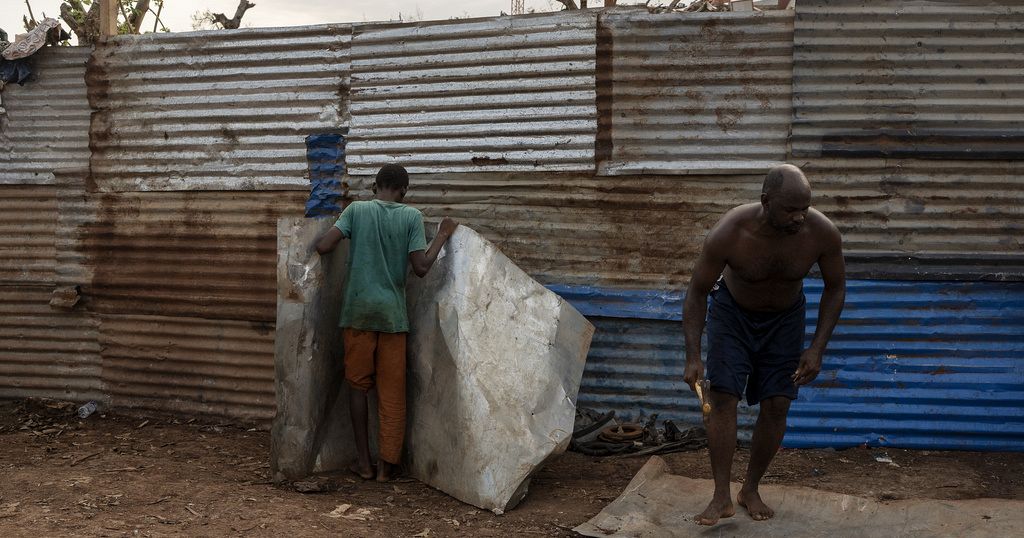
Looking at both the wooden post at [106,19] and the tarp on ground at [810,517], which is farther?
the wooden post at [106,19]

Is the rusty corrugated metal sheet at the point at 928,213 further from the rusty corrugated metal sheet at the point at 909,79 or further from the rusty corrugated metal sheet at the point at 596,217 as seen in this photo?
the rusty corrugated metal sheet at the point at 596,217

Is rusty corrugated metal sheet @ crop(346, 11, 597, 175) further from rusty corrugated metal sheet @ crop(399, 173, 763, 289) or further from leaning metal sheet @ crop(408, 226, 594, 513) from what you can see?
leaning metal sheet @ crop(408, 226, 594, 513)

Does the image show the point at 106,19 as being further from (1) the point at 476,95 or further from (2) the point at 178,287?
(1) the point at 476,95

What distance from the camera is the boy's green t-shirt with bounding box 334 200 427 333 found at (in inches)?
206

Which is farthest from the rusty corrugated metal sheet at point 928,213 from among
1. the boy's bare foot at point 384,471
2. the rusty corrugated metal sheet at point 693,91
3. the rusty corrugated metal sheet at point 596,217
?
the boy's bare foot at point 384,471

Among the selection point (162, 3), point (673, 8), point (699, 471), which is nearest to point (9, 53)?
point (162, 3)

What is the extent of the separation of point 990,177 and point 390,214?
3.46 m

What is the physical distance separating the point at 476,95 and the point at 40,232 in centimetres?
352

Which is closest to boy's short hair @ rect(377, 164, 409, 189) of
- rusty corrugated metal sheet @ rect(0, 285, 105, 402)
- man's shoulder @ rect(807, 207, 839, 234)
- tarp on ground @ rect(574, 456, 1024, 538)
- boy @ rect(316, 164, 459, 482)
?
boy @ rect(316, 164, 459, 482)

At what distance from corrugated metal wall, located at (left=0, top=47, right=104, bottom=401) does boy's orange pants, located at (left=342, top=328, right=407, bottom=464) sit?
2.83 meters

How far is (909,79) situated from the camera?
5598 mm

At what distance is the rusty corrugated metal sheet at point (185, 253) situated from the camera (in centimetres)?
670

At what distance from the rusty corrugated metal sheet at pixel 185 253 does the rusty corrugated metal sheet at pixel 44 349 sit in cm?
28

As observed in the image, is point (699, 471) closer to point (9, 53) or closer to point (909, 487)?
point (909, 487)
